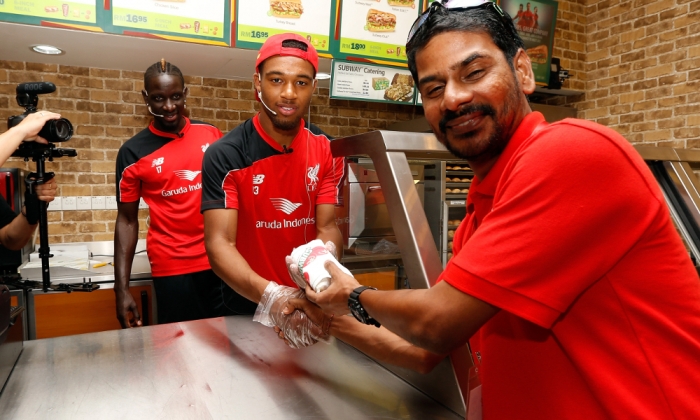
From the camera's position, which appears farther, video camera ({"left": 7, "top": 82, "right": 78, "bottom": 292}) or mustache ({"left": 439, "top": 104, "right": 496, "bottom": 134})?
video camera ({"left": 7, "top": 82, "right": 78, "bottom": 292})

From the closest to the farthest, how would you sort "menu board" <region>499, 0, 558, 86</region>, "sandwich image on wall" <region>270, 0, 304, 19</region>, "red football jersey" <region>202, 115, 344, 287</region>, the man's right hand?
1. "red football jersey" <region>202, 115, 344, 287</region>
2. the man's right hand
3. "sandwich image on wall" <region>270, 0, 304, 19</region>
4. "menu board" <region>499, 0, 558, 86</region>

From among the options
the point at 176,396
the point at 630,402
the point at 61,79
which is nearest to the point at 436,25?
the point at 630,402

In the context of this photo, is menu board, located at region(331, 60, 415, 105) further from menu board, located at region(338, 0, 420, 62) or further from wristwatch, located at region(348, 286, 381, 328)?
wristwatch, located at region(348, 286, 381, 328)

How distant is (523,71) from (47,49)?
2920mm

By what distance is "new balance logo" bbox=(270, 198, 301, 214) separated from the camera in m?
1.91

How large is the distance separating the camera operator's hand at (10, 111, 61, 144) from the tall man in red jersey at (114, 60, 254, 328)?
0.71m

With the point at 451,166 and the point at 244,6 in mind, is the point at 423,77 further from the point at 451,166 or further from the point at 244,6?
the point at 451,166

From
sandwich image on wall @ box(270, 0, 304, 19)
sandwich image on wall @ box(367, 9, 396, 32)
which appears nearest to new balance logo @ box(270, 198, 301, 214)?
sandwich image on wall @ box(270, 0, 304, 19)

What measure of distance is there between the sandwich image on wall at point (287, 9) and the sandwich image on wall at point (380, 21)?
1.56 feet

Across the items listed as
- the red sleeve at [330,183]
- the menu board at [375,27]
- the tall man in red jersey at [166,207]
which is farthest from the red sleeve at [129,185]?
the menu board at [375,27]

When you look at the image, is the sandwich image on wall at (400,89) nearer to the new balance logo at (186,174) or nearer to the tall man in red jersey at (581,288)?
the new balance logo at (186,174)

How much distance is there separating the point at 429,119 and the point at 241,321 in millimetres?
988

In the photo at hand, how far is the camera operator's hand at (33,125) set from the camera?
1839 millimetres

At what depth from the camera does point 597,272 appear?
66 cm
